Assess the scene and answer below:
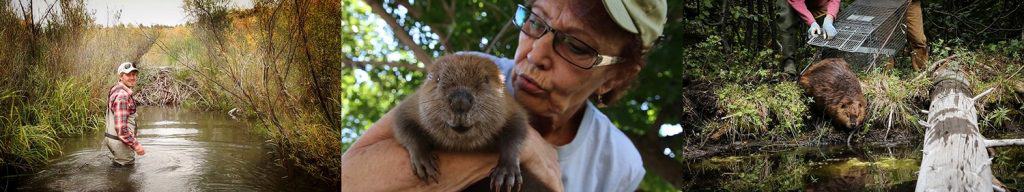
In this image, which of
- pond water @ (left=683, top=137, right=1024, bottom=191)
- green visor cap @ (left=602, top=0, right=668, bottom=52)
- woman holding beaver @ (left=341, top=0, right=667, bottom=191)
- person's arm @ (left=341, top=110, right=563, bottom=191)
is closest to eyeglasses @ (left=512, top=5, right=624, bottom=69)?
woman holding beaver @ (left=341, top=0, right=667, bottom=191)

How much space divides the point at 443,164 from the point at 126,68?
1.53 metres

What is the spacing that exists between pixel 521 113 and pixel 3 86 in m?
2.30

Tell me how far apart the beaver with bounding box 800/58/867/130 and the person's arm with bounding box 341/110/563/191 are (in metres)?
1.34

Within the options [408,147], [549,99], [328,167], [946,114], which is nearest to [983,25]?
[946,114]

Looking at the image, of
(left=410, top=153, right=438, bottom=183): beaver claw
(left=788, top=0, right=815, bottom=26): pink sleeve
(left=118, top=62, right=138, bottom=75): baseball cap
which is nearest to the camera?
(left=410, top=153, right=438, bottom=183): beaver claw

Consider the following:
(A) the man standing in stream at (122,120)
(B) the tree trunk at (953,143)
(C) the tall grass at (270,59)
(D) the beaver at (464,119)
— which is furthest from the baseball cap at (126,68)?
(B) the tree trunk at (953,143)

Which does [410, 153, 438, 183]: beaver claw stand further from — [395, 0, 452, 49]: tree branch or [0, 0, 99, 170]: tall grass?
[0, 0, 99, 170]: tall grass

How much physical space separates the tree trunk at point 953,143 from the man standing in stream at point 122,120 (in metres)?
3.33

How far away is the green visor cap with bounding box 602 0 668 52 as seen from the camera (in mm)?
3020

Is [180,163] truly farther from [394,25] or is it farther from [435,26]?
[435,26]

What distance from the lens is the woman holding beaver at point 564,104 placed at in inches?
114

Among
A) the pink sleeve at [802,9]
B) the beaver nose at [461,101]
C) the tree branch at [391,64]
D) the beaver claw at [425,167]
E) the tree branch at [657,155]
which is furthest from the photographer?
the pink sleeve at [802,9]

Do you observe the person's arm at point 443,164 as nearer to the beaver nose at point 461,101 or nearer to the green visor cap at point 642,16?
the beaver nose at point 461,101

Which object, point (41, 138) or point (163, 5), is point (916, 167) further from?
point (41, 138)
